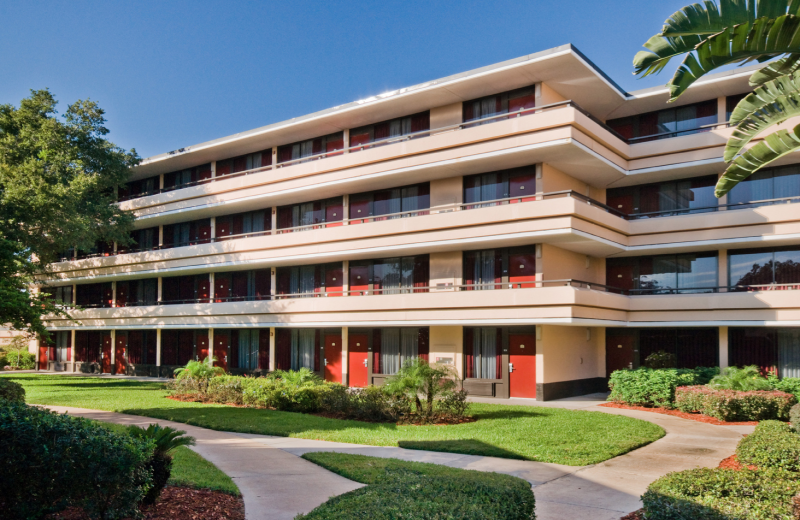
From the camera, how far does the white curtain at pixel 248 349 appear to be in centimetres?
3794

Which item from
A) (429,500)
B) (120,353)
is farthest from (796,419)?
(120,353)

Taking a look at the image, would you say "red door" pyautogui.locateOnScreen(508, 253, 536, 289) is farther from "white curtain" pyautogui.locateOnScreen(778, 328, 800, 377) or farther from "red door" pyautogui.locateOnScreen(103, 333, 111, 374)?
"red door" pyautogui.locateOnScreen(103, 333, 111, 374)

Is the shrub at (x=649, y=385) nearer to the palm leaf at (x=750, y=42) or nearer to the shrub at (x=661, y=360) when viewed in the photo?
the shrub at (x=661, y=360)

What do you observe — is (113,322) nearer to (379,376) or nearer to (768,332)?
(379,376)

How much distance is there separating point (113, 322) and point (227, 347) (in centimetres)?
1056

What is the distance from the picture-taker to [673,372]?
2353 cm

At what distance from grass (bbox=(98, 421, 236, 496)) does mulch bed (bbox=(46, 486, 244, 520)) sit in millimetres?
176

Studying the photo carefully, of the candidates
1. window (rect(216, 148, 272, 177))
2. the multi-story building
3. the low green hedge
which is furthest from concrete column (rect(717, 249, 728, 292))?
window (rect(216, 148, 272, 177))

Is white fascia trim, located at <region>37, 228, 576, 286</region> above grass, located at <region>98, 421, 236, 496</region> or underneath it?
above

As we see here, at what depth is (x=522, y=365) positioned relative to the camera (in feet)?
89.9

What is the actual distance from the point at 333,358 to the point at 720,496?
27128 millimetres

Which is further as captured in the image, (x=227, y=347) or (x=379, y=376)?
(x=227, y=347)

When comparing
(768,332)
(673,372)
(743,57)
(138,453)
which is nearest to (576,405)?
(673,372)

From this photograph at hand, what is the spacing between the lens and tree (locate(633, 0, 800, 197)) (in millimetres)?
9789
